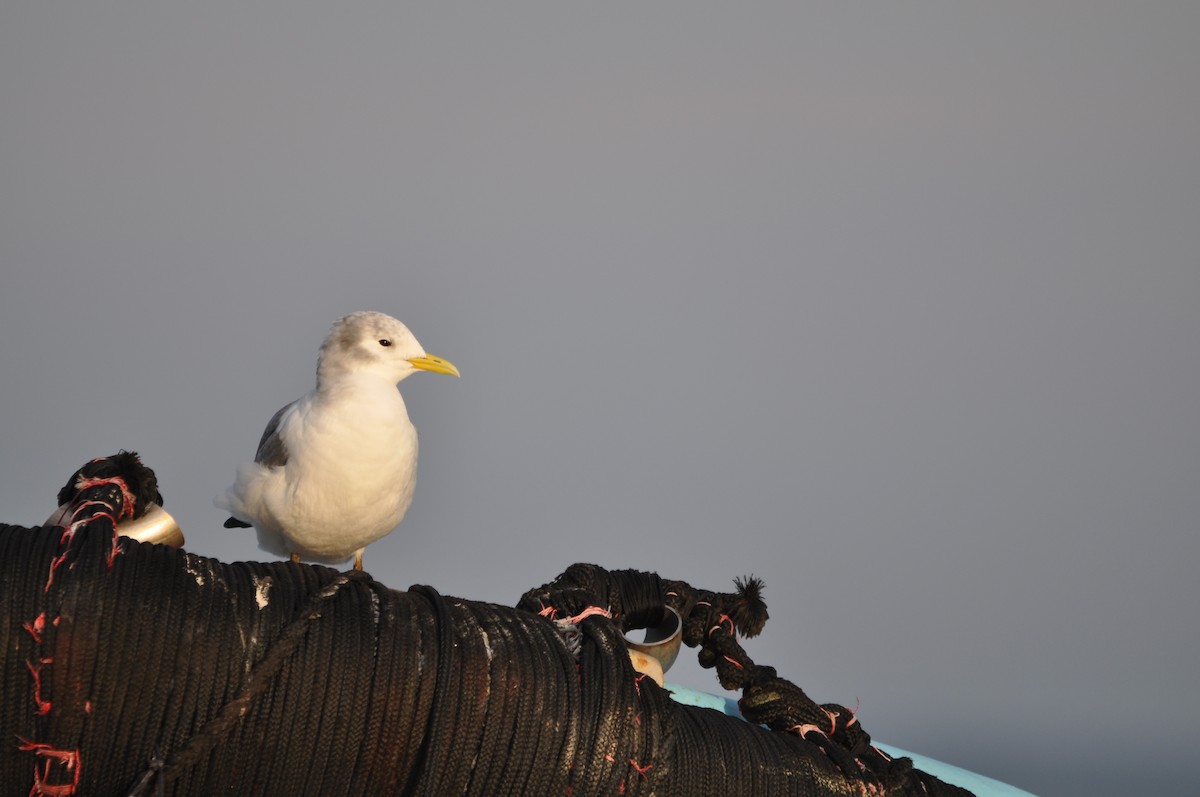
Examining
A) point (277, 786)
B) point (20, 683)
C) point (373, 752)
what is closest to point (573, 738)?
point (373, 752)

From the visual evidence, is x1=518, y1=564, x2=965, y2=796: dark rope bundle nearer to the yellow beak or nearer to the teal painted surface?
the teal painted surface

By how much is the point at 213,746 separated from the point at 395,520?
189 cm

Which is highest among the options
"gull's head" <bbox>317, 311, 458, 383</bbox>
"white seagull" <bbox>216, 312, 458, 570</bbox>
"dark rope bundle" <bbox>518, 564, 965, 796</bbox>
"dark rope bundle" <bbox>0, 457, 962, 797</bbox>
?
"gull's head" <bbox>317, 311, 458, 383</bbox>

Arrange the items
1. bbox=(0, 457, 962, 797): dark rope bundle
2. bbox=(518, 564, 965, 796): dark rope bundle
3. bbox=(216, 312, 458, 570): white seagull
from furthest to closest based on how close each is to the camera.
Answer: bbox=(216, 312, 458, 570): white seagull
bbox=(518, 564, 965, 796): dark rope bundle
bbox=(0, 457, 962, 797): dark rope bundle

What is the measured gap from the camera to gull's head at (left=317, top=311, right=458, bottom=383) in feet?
11.6

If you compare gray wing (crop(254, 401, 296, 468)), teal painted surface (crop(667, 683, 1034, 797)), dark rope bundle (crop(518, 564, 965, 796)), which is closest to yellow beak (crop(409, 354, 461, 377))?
gray wing (crop(254, 401, 296, 468))

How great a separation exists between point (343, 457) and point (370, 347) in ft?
1.17

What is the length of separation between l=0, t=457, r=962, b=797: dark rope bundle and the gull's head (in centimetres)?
175

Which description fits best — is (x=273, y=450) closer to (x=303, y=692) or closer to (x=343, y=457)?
(x=343, y=457)

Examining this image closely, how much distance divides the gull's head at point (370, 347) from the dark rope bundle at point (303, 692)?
1748 millimetres

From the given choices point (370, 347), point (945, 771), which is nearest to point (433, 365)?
point (370, 347)

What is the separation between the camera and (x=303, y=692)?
1.58m

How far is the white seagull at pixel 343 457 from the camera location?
332 centimetres

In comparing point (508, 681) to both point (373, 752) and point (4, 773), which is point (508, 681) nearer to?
point (373, 752)
